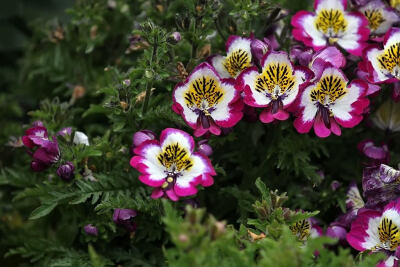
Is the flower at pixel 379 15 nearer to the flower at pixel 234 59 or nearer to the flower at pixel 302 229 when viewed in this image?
the flower at pixel 234 59

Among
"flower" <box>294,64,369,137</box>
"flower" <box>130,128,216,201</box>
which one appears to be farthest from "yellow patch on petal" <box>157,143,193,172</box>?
"flower" <box>294,64,369,137</box>

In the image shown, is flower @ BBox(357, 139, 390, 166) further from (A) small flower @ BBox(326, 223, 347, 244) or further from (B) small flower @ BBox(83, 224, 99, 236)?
(B) small flower @ BBox(83, 224, 99, 236)

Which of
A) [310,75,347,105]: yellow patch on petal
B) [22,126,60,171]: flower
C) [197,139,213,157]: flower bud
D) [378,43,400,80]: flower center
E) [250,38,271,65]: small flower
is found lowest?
[197,139,213,157]: flower bud

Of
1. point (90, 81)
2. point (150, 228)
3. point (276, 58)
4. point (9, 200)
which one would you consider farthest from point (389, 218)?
point (9, 200)

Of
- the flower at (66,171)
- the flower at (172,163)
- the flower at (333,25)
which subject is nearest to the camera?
the flower at (172,163)

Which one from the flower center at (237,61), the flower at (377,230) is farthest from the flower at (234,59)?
the flower at (377,230)

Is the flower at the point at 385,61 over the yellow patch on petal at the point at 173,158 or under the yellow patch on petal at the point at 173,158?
over
